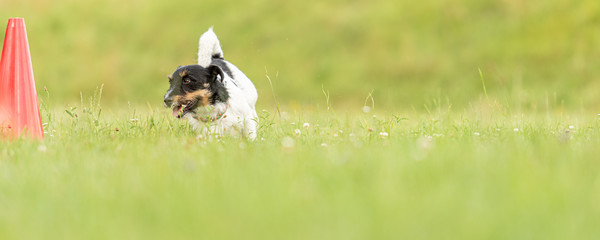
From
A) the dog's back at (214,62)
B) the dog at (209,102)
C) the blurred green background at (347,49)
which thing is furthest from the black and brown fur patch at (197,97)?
the blurred green background at (347,49)

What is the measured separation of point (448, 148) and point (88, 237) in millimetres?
2430

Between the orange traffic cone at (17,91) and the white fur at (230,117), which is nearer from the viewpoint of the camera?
the orange traffic cone at (17,91)

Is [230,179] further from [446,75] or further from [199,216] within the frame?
[446,75]

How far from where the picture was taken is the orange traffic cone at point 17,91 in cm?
545

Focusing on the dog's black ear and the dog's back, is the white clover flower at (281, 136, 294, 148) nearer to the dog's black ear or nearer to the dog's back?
the dog's black ear

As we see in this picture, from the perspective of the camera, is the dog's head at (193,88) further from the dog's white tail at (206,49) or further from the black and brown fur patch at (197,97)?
the dog's white tail at (206,49)

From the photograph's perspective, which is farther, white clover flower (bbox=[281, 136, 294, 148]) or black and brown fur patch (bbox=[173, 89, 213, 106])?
black and brown fur patch (bbox=[173, 89, 213, 106])

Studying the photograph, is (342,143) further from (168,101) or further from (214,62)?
(214,62)

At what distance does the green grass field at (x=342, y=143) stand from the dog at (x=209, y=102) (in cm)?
24

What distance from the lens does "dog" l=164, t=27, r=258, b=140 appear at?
5637mm

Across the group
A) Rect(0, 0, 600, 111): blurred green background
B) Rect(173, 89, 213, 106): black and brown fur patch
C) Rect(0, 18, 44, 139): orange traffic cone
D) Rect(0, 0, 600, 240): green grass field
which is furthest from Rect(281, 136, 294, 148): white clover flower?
Rect(0, 0, 600, 111): blurred green background

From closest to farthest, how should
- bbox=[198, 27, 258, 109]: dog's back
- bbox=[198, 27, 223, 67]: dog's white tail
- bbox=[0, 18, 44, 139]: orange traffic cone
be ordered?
1. bbox=[0, 18, 44, 139]: orange traffic cone
2. bbox=[198, 27, 258, 109]: dog's back
3. bbox=[198, 27, 223, 67]: dog's white tail

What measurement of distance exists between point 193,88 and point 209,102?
0.76 feet

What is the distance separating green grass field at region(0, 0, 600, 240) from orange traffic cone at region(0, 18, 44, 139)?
28 centimetres
